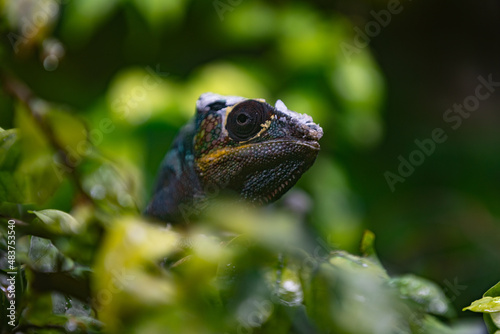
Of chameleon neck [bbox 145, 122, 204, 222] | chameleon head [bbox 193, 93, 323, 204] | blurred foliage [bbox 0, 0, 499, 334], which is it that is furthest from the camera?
chameleon neck [bbox 145, 122, 204, 222]

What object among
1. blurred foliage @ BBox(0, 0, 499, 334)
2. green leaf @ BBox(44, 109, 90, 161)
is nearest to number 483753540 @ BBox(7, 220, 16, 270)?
blurred foliage @ BBox(0, 0, 499, 334)

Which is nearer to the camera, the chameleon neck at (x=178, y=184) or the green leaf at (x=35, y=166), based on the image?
the green leaf at (x=35, y=166)

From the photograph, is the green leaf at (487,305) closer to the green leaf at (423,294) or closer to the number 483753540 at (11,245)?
the green leaf at (423,294)

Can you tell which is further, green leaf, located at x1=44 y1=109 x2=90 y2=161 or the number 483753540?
green leaf, located at x1=44 y1=109 x2=90 y2=161

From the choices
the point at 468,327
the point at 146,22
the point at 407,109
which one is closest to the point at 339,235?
the point at 468,327

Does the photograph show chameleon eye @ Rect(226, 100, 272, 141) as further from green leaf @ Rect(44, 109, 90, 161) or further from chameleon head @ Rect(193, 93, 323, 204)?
green leaf @ Rect(44, 109, 90, 161)

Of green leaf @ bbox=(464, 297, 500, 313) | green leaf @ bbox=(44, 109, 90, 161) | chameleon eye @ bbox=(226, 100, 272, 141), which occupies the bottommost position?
green leaf @ bbox=(464, 297, 500, 313)

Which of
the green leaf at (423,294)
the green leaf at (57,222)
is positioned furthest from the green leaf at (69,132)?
the green leaf at (423,294)
